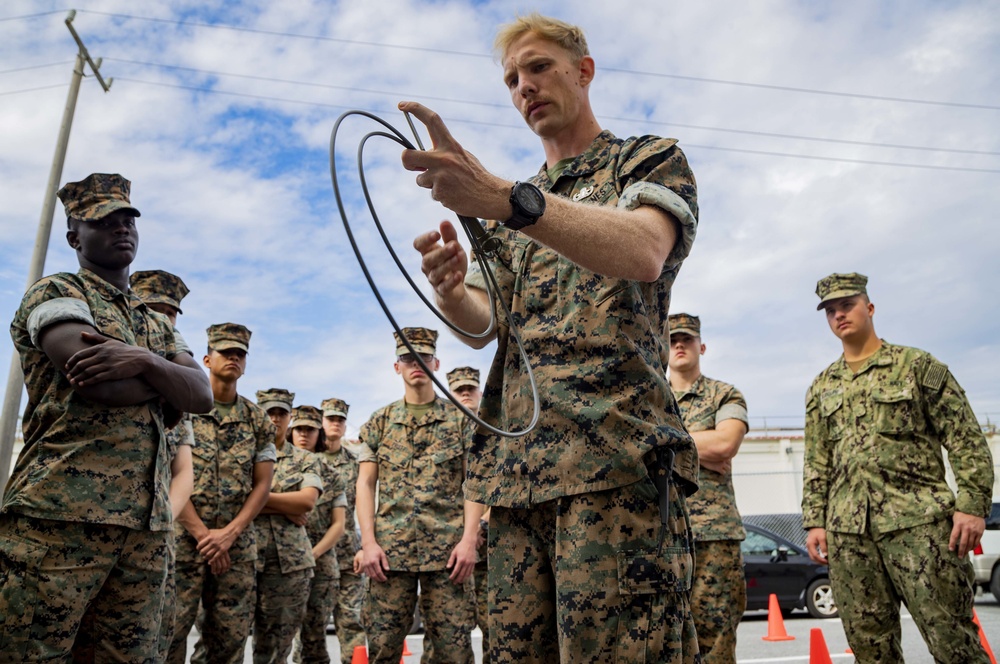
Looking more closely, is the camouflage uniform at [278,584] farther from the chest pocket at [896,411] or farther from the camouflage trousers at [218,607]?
the chest pocket at [896,411]

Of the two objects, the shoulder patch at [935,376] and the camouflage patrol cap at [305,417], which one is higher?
the camouflage patrol cap at [305,417]

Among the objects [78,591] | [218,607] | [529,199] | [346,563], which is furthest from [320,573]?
[529,199]

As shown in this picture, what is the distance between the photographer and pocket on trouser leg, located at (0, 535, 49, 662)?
2.99 metres

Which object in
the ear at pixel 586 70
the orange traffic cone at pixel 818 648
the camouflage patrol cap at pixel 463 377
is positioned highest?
the camouflage patrol cap at pixel 463 377

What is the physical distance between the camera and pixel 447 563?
602 cm

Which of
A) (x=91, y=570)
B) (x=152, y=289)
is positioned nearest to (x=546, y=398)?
(x=91, y=570)

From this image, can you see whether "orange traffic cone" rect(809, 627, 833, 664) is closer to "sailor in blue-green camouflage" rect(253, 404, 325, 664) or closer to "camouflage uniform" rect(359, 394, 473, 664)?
"camouflage uniform" rect(359, 394, 473, 664)

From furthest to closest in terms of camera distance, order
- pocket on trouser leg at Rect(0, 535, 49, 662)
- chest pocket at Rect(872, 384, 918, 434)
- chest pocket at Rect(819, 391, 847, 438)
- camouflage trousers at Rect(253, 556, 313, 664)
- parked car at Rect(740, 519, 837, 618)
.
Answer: parked car at Rect(740, 519, 837, 618) → camouflage trousers at Rect(253, 556, 313, 664) → chest pocket at Rect(819, 391, 847, 438) → chest pocket at Rect(872, 384, 918, 434) → pocket on trouser leg at Rect(0, 535, 49, 662)

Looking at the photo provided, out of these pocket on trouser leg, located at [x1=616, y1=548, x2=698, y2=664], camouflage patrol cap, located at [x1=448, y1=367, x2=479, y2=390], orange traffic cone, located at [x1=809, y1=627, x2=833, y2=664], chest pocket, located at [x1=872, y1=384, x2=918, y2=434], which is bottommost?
orange traffic cone, located at [x1=809, y1=627, x2=833, y2=664]

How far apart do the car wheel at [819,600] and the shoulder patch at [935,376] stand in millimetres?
9856

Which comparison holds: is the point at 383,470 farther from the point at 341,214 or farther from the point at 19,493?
the point at 341,214

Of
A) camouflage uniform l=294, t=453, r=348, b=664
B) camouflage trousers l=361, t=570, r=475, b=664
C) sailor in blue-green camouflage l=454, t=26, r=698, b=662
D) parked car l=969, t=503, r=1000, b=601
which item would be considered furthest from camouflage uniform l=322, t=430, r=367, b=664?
parked car l=969, t=503, r=1000, b=601

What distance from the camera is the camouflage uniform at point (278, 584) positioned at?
6.69 m

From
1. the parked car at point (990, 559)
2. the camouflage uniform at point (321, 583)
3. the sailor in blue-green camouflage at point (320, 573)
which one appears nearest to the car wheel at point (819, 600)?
the parked car at point (990, 559)
